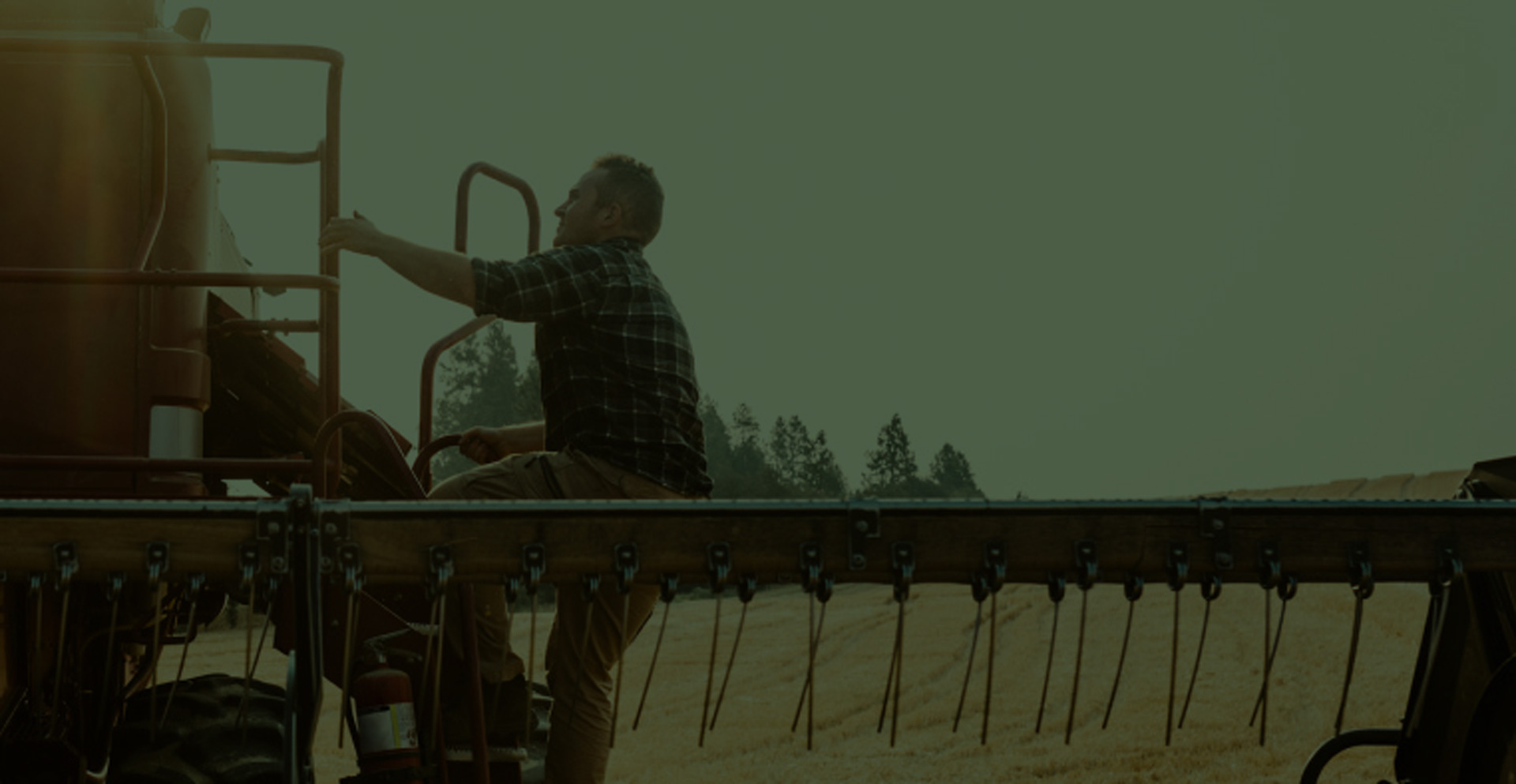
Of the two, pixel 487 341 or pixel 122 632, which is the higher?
pixel 487 341

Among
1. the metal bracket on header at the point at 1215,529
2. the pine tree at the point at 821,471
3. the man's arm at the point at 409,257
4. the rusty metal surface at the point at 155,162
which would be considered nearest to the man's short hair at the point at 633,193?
the man's arm at the point at 409,257

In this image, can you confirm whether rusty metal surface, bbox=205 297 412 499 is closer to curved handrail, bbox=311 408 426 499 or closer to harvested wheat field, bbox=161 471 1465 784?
curved handrail, bbox=311 408 426 499

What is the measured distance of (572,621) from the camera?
12.3 feet

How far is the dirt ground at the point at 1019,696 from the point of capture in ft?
25.8

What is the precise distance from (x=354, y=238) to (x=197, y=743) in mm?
1954

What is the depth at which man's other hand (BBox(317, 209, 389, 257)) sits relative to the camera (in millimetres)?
3586

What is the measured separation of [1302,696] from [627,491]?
24.0ft

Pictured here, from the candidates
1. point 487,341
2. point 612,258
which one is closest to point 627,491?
point 612,258

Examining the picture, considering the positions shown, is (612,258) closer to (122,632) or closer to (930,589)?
(122,632)

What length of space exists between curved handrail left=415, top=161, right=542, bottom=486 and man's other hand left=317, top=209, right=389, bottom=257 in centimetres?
72

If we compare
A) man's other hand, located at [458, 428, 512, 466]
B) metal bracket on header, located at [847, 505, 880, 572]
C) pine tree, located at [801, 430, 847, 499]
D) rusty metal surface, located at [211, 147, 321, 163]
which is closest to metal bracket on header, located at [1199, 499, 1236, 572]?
metal bracket on header, located at [847, 505, 880, 572]

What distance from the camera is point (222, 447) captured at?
19.3ft

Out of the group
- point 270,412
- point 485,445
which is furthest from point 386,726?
point 270,412

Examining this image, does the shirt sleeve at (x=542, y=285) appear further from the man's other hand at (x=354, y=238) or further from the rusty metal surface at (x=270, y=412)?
the rusty metal surface at (x=270, y=412)
